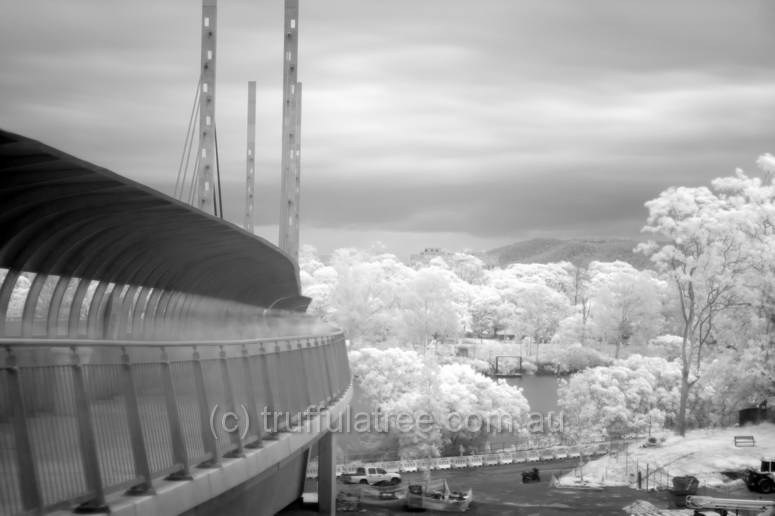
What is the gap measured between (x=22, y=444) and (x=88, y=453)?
0.78m

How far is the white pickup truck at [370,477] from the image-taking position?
46625 millimetres

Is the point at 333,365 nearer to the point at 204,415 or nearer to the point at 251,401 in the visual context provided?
the point at 251,401

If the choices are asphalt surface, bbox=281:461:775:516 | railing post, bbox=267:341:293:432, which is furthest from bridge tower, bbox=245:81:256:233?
railing post, bbox=267:341:293:432

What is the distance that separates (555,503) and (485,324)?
85.7 metres

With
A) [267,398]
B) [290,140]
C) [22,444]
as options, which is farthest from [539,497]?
[22,444]

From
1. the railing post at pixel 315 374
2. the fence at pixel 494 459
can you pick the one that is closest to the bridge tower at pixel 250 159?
the fence at pixel 494 459

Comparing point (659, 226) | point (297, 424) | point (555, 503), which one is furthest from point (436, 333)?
point (297, 424)

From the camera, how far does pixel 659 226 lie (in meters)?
49.8

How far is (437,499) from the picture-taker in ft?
134

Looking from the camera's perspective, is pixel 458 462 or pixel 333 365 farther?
pixel 458 462

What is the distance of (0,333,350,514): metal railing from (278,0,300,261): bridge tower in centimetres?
2956

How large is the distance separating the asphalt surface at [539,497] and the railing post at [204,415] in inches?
1161

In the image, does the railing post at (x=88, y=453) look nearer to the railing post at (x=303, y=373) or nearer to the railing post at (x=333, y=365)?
the railing post at (x=303, y=373)

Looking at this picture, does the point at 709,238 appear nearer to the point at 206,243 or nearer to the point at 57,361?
the point at 206,243
